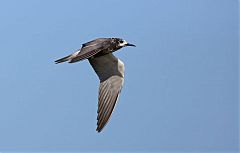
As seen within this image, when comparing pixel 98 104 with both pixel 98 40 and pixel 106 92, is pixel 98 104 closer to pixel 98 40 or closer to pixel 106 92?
pixel 106 92

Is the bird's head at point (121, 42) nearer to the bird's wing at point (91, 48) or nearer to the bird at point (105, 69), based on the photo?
the bird at point (105, 69)

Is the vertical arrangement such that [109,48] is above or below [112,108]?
above

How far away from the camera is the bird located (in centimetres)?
1608

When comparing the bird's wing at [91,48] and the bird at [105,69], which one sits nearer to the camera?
the bird's wing at [91,48]

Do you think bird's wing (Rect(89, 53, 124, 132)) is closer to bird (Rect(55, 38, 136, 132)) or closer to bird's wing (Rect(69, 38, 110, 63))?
bird (Rect(55, 38, 136, 132))

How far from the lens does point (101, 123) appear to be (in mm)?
16109

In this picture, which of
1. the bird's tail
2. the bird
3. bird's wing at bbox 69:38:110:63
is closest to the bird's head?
the bird

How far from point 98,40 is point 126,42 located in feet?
3.21

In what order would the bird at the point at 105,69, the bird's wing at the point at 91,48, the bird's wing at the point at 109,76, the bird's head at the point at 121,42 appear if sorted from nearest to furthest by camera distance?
the bird's wing at the point at 91,48, the bird at the point at 105,69, the bird's wing at the point at 109,76, the bird's head at the point at 121,42

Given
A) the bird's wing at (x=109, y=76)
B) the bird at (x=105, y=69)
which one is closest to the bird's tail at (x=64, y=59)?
the bird at (x=105, y=69)

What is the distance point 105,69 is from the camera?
57.9 ft

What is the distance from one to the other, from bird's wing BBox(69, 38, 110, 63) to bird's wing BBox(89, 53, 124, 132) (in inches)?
31.2

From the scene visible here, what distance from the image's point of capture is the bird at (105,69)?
16078mm

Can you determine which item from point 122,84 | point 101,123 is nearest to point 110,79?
point 122,84
